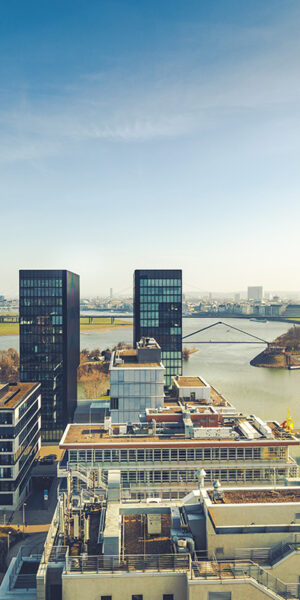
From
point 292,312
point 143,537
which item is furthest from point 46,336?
point 292,312

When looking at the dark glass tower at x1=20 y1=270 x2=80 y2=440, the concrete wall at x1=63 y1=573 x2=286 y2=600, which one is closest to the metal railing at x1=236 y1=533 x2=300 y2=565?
the concrete wall at x1=63 y1=573 x2=286 y2=600

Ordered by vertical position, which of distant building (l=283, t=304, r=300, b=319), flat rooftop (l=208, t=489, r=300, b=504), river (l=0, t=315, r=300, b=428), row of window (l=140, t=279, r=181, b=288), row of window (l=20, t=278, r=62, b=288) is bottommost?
river (l=0, t=315, r=300, b=428)

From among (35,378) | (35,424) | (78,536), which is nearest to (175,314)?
(35,378)

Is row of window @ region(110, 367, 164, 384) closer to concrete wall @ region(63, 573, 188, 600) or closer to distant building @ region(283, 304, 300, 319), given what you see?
concrete wall @ region(63, 573, 188, 600)

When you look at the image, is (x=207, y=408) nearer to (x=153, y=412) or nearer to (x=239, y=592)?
(x=153, y=412)

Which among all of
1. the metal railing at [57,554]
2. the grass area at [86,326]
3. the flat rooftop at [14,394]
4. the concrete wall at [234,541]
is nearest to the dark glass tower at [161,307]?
the flat rooftop at [14,394]

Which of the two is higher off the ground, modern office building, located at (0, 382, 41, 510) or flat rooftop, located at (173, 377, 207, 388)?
flat rooftop, located at (173, 377, 207, 388)
